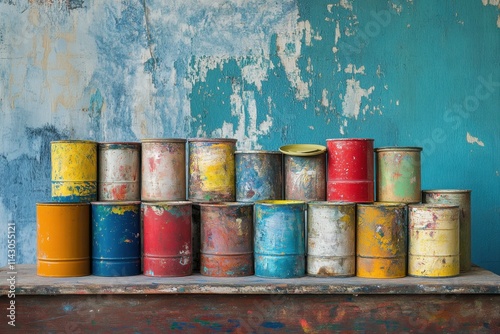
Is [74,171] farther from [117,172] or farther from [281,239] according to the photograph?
[281,239]

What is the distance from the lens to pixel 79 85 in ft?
16.5

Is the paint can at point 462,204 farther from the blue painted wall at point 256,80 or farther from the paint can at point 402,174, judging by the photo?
the blue painted wall at point 256,80

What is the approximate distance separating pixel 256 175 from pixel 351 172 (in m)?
0.56

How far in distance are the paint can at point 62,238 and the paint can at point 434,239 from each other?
6.17 feet

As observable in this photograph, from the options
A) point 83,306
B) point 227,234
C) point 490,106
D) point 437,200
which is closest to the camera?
point 83,306

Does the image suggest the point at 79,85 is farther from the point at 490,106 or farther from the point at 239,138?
the point at 490,106

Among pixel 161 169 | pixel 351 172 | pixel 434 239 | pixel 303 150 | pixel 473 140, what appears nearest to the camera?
pixel 434 239

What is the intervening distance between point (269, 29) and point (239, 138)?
866 mm


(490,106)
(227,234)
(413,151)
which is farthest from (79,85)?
(490,106)

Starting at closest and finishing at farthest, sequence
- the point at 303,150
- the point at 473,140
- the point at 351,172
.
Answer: the point at 351,172 → the point at 303,150 → the point at 473,140

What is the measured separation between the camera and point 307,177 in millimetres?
3861

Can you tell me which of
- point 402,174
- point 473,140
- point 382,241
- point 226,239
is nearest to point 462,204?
point 402,174

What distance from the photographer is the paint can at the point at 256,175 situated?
387cm

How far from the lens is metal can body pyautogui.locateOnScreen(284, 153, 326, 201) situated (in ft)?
12.7
